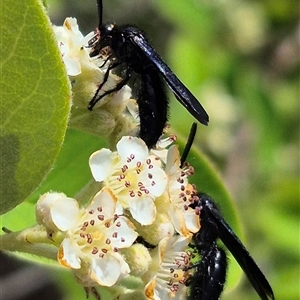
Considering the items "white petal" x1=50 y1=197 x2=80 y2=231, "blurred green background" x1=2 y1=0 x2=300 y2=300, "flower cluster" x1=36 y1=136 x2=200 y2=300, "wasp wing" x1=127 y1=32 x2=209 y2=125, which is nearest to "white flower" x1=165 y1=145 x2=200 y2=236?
"flower cluster" x1=36 y1=136 x2=200 y2=300

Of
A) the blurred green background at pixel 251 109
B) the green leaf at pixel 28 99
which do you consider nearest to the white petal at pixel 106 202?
the green leaf at pixel 28 99

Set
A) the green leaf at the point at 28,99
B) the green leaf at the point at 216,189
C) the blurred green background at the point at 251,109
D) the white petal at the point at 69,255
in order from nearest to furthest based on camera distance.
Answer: the green leaf at the point at 28,99 → the white petal at the point at 69,255 → the green leaf at the point at 216,189 → the blurred green background at the point at 251,109

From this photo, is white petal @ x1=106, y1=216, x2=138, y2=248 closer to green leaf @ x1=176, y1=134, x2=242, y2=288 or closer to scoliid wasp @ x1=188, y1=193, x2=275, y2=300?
scoliid wasp @ x1=188, y1=193, x2=275, y2=300

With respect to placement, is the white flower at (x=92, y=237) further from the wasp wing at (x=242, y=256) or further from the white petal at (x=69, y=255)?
the wasp wing at (x=242, y=256)

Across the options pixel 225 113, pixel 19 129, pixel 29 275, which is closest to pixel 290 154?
pixel 225 113

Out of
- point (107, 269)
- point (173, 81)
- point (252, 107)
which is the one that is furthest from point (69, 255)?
point (252, 107)
